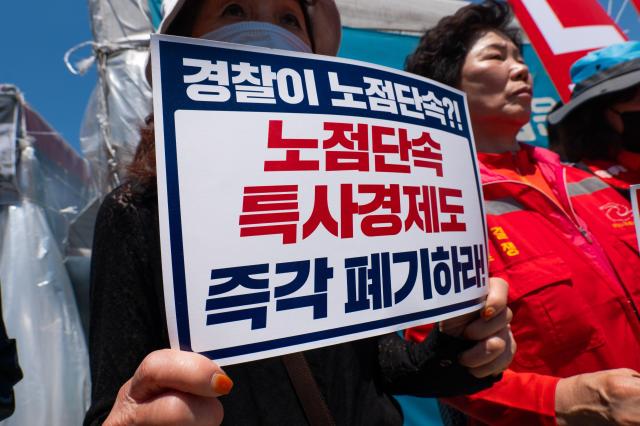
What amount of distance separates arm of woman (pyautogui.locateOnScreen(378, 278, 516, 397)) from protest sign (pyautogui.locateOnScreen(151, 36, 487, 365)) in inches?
2.5

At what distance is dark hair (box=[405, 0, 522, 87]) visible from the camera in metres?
1.28

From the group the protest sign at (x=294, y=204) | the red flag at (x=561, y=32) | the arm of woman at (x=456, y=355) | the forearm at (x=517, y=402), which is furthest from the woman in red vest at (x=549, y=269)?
the red flag at (x=561, y=32)

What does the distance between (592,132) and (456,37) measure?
1.88 ft

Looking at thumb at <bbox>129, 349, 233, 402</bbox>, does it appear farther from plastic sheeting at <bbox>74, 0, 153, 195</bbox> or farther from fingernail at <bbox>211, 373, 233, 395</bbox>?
plastic sheeting at <bbox>74, 0, 153, 195</bbox>

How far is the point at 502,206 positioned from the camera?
41.7 inches

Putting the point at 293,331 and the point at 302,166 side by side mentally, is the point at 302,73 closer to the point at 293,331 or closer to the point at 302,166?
the point at 302,166

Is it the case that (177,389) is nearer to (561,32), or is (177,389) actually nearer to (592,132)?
(592,132)

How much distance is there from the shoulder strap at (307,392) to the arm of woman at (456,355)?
0.23m

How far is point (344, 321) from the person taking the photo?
0.52m

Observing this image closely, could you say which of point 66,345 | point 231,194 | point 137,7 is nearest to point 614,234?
point 231,194

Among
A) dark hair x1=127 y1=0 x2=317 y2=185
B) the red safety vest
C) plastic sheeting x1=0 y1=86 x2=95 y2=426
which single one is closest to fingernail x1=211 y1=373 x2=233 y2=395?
dark hair x1=127 y1=0 x2=317 y2=185

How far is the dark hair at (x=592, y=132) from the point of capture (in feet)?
4.53

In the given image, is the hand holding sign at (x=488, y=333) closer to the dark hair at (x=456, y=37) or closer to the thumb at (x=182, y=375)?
the thumb at (x=182, y=375)

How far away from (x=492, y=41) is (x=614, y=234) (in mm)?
617
